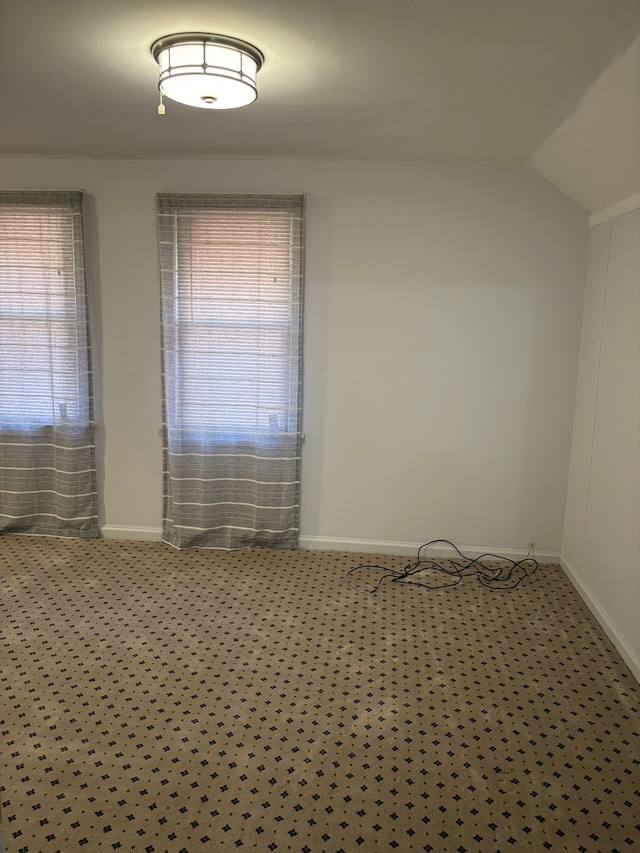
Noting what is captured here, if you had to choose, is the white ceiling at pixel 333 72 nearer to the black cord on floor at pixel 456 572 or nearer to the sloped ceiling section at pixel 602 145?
the sloped ceiling section at pixel 602 145

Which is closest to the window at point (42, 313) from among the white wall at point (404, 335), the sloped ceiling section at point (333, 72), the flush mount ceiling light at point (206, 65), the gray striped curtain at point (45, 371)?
the gray striped curtain at point (45, 371)

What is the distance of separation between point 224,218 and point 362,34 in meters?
1.96

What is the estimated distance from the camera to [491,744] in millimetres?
2412

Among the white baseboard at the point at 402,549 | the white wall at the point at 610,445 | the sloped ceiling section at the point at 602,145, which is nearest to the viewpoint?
the sloped ceiling section at the point at 602,145

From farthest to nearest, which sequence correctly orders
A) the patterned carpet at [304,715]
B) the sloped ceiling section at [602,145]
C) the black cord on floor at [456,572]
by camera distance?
the black cord on floor at [456,572]
the sloped ceiling section at [602,145]
the patterned carpet at [304,715]

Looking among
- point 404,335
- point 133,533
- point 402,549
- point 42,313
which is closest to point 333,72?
point 404,335

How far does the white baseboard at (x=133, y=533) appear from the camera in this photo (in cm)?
427

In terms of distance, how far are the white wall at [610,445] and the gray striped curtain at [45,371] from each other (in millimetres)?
2904

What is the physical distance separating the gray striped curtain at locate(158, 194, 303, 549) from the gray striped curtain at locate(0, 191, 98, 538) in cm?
52

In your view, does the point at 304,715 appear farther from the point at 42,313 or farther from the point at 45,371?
the point at 42,313

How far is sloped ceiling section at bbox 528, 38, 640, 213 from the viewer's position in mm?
2234

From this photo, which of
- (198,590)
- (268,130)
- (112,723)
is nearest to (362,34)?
(268,130)

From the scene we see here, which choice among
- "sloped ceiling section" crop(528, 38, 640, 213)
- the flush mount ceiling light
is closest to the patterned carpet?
"sloped ceiling section" crop(528, 38, 640, 213)

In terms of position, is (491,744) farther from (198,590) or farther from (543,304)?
(543,304)
